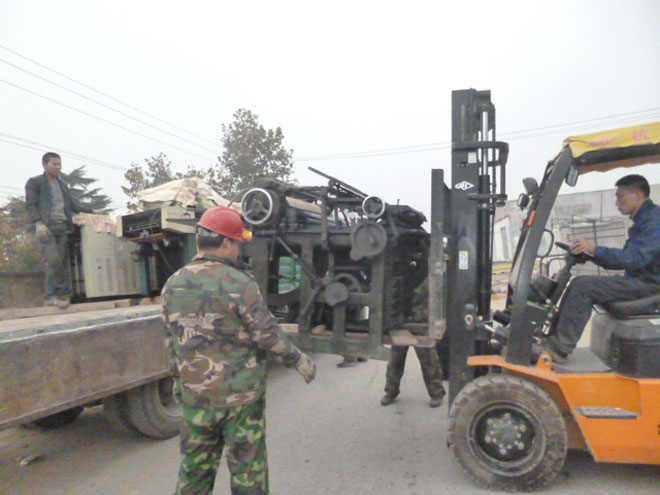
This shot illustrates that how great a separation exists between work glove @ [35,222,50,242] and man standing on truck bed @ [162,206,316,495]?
3.38 metres

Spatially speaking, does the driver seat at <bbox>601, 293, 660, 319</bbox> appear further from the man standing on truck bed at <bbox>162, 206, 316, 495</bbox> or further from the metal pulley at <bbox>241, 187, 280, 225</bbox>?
the metal pulley at <bbox>241, 187, 280, 225</bbox>

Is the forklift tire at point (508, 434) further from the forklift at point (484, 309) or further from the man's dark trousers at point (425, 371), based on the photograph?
the man's dark trousers at point (425, 371)

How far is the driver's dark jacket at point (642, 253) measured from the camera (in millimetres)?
3080

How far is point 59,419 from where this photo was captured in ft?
15.3

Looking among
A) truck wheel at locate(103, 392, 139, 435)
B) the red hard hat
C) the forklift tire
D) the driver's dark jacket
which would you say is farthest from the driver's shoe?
truck wheel at locate(103, 392, 139, 435)

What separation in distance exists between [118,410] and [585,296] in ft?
14.0

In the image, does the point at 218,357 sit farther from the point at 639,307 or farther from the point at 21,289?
the point at 21,289

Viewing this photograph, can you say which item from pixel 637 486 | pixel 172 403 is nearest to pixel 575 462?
pixel 637 486

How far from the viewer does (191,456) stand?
96.8 inches

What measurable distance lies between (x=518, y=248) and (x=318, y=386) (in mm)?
3363

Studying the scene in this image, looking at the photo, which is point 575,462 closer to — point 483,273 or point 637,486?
point 637,486

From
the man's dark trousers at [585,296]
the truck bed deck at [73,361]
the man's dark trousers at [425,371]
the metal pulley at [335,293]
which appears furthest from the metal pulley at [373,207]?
the truck bed deck at [73,361]

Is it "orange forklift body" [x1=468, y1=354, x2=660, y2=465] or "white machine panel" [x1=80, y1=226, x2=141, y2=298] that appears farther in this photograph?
"white machine panel" [x1=80, y1=226, x2=141, y2=298]

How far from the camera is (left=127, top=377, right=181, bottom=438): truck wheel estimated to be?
3957 mm
